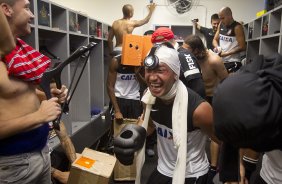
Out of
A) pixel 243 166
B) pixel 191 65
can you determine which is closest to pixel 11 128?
pixel 243 166

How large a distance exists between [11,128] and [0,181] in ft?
1.01

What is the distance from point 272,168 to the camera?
3.59 feet

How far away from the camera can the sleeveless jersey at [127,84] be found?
124 inches

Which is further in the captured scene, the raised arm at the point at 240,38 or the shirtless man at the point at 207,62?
the raised arm at the point at 240,38

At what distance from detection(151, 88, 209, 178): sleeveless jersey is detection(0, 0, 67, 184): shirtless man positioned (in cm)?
62

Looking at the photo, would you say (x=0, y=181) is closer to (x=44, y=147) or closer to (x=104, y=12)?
(x=44, y=147)

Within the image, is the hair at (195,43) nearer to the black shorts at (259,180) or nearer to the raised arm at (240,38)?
the black shorts at (259,180)

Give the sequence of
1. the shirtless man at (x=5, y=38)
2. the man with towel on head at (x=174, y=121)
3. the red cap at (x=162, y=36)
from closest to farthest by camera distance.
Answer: the shirtless man at (x=5, y=38) → the man with towel on head at (x=174, y=121) → the red cap at (x=162, y=36)

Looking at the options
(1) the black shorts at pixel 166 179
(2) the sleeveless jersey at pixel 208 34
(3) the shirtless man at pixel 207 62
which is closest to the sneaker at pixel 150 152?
(3) the shirtless man at pixel 207 62

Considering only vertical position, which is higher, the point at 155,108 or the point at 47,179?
the point at 155,108

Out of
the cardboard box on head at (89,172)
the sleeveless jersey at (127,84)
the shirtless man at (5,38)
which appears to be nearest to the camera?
the shirtless man at (5,38)

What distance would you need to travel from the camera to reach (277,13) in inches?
149

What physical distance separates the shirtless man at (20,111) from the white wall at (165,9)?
5558 millimetres

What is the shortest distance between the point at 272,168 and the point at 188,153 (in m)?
0.56
